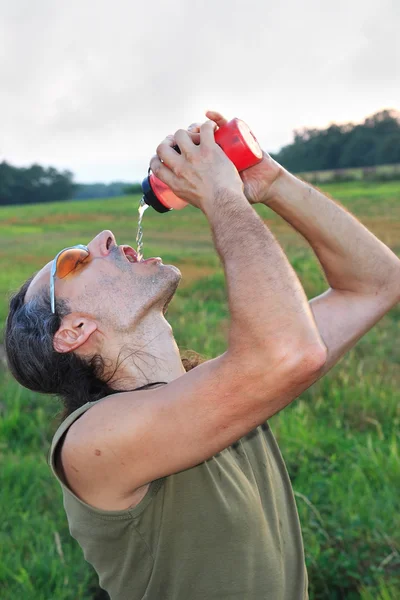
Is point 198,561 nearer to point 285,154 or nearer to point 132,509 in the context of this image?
point 132,509

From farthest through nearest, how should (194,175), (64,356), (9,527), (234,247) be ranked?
(9,527) < (64,356) < (194,175) < (234,247)

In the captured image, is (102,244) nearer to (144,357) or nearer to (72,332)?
(72,332)

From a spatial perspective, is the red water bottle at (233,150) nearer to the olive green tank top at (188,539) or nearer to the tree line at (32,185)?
the olive green tank top at (188,539)

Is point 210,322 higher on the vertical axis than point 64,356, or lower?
lower

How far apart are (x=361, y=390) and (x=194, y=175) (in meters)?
3.18

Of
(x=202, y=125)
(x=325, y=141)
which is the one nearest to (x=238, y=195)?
(x=202, y=125)

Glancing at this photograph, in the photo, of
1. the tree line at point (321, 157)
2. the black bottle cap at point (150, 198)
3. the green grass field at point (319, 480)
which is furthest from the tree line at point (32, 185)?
the black bottle cap at point (150, 198)

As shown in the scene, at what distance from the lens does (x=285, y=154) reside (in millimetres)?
37656

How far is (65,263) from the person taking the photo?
6.75 ft

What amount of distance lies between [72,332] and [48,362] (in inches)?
5.2

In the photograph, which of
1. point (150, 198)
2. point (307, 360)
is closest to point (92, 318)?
point (150, 198)

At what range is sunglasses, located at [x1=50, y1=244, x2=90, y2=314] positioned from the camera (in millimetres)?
2039

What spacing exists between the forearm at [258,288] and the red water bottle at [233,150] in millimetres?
346

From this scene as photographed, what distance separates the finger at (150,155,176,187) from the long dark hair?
1.68ft
